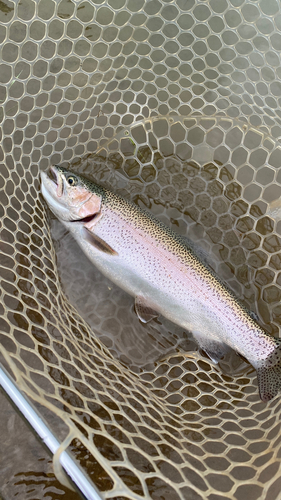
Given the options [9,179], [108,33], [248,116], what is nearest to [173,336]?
[9,179]

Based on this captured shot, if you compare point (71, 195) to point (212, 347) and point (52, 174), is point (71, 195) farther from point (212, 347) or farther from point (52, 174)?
point (212, 347)

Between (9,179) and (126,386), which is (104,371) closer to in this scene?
(126,386)

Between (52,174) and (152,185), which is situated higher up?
(152,185)

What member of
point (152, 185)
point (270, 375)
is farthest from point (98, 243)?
point (270, 375)

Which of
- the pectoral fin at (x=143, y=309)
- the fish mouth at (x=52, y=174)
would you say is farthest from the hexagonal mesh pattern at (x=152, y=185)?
the pectoral fin at (x=143, y=309)

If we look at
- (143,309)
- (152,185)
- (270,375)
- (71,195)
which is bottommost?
(143,309)

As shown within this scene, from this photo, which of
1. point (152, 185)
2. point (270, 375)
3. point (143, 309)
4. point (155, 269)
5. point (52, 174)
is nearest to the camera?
point (270, 375)

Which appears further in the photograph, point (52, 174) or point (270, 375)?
point (52, 174)

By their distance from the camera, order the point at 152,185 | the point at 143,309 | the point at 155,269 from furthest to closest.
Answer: the point at 152,185, the point at 143,309, the point at 155,269
